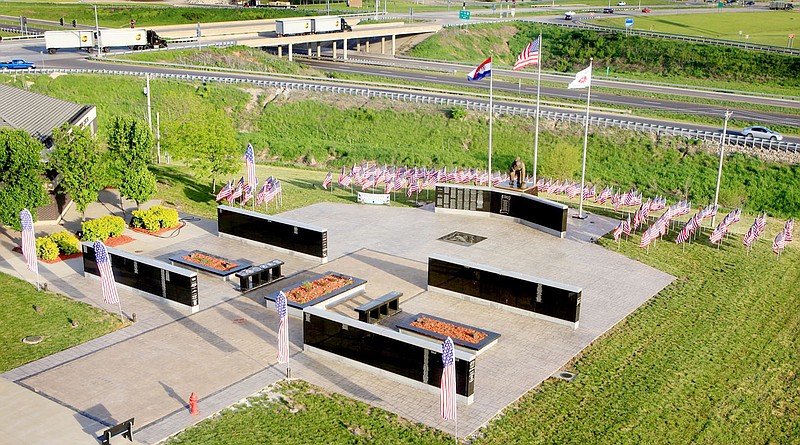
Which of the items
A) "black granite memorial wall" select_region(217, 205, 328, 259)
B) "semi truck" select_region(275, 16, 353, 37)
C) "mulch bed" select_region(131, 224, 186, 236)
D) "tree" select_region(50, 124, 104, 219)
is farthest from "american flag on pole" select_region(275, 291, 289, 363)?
"semi truck" select_region(275, 16, 353, 37)

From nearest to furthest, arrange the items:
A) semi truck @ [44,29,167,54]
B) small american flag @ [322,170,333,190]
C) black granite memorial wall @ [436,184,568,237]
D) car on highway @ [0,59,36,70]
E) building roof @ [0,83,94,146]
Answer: black granite memorial wall @ [436,184,568,237]
building roof @ [0,83,94,146]
small american flag @ [322,170,333,190]
car on highway @ [0,59,36,70]
semi truck @ [44,29,167,54]

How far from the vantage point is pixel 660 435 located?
76.2ft

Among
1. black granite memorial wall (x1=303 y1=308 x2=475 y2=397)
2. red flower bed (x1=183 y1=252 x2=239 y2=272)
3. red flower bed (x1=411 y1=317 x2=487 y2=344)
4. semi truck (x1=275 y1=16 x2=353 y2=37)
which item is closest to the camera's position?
black granite memorial wall (x1=303 y1=308 x2=475 y2=397)

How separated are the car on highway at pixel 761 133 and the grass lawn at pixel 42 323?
5142cm

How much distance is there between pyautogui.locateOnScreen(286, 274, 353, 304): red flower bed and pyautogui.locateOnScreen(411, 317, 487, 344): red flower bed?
15.3 ft

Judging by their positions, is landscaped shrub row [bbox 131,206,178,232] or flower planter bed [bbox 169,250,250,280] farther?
landscaped shrub row [bbox 131,206,178,232]

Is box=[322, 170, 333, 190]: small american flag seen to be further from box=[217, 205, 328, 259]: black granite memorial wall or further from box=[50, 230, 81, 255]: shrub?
box=[50, 230, 81, 255]: shrub

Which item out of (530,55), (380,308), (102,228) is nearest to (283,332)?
(380,308)

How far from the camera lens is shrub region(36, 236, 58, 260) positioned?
119 ft

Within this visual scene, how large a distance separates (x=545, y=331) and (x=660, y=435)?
7.49 m

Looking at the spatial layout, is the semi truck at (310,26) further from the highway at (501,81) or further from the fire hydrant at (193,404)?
the fire hydrant at (193,404)

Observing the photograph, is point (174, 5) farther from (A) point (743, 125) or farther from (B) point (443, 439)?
(B) point (443, 439)

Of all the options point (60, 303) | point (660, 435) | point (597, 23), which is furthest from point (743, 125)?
point (597, 23)

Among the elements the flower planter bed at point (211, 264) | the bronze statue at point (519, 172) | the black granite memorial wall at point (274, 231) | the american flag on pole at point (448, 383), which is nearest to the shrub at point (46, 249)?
the flower planter bed at point (211, 264)
